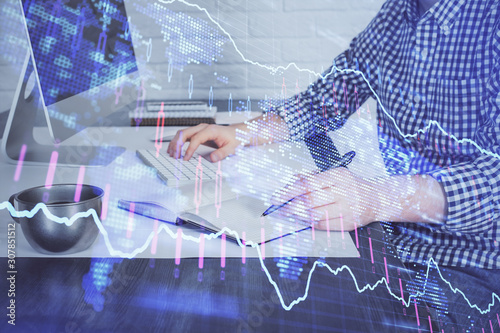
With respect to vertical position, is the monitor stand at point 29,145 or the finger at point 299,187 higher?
the monitor stand at point 29,145

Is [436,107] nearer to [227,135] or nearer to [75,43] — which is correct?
[227,135]

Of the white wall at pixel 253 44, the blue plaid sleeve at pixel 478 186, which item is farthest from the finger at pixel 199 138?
the white wall at pixel 253 44

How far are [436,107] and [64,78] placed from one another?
0.75 m

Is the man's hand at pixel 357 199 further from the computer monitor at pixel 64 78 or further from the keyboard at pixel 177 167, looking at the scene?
the computer monitor at pixel 64 78

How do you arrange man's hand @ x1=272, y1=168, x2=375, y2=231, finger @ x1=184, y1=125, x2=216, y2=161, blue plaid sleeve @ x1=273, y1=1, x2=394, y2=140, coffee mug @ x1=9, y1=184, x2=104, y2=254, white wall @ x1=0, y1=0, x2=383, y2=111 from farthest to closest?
white wall @ x1=0, y1=0, x2=383, y2=111
blue plaid sleeve @ x1=273, y1=1, x2=394, y2=140
finger @ x1=184, y1=125, x2=216, y2=161
man's hand @ x1=272, y1=168, x2=375, y2=231
coffee mug @ x1=9, y1=184, x2=104, y2=254

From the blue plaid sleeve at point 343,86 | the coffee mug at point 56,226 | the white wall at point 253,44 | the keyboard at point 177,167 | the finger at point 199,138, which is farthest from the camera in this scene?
the white wall at point 253,44

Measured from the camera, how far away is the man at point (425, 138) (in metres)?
0.62

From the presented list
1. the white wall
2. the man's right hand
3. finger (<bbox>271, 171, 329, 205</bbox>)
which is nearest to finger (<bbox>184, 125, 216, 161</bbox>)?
the man's right hand

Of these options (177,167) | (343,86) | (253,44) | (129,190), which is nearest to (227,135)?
(177,167)

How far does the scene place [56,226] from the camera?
1.46 feet

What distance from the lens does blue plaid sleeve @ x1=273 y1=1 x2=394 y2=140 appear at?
102 centimetres

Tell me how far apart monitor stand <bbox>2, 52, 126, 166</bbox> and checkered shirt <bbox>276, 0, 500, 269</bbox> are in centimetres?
44

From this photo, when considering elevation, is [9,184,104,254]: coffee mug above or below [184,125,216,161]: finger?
below

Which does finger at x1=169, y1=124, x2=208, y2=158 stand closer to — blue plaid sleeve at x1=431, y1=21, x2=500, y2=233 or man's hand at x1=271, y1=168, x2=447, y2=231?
man's hand at x1=271, y1=168, x2=447, y2=231
